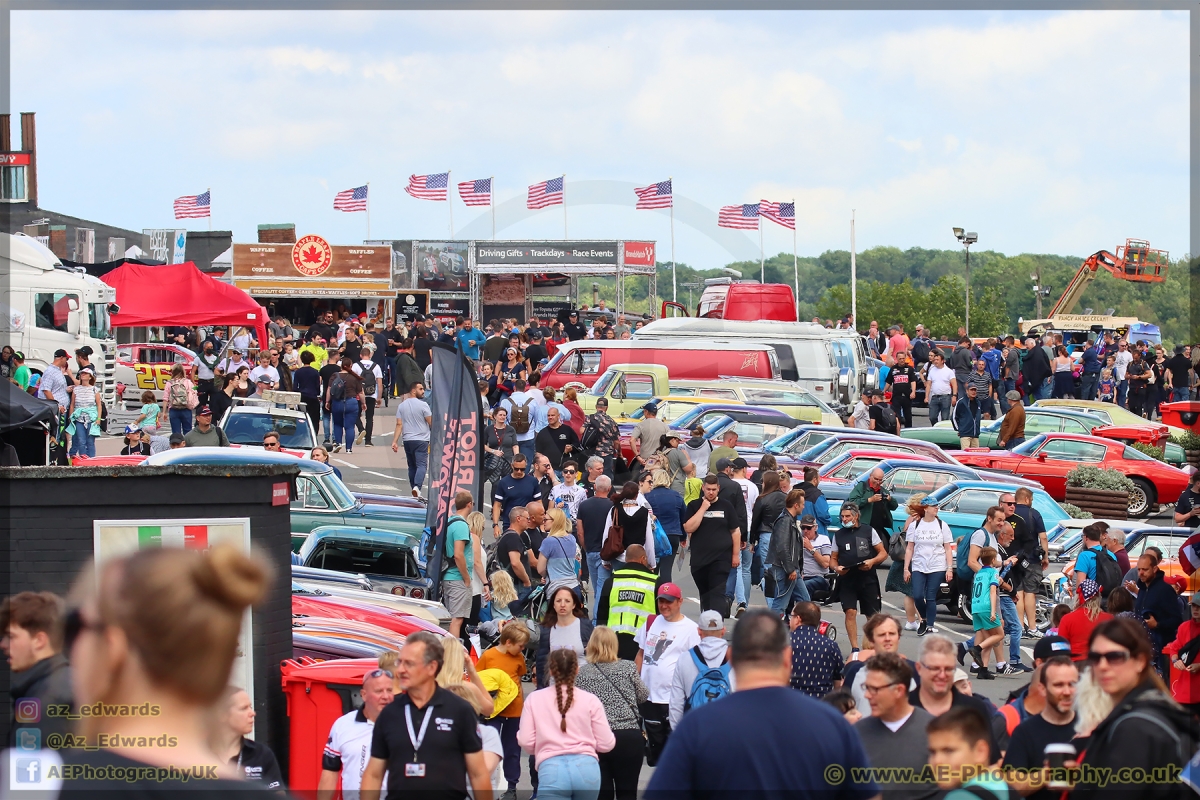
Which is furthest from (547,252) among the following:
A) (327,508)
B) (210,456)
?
(210,456)

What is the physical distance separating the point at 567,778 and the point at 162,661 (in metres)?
5.13

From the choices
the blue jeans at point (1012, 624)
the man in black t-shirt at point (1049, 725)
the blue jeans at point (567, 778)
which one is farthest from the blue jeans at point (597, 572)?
the man in black t-shirt at point (1049, 725)

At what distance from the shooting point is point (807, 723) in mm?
3859

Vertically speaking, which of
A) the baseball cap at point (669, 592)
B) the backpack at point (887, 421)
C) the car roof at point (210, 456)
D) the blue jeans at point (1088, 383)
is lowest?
the baseball cap at point (669, 592)

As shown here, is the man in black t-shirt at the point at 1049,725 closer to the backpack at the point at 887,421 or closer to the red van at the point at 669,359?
the backpack at the point at 887,421

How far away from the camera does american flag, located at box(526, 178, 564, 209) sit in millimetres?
47875

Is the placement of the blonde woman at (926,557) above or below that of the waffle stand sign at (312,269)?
below

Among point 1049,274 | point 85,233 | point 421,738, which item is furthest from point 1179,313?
point 421,738

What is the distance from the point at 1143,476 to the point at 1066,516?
613cm

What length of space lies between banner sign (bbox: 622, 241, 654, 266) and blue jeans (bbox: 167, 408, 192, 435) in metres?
31.7

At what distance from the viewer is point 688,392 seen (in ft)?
83.7

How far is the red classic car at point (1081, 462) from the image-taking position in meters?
22.3

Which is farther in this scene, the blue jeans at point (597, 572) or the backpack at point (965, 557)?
the backpack at point (965, 557)

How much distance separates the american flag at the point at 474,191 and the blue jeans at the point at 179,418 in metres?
27.1
